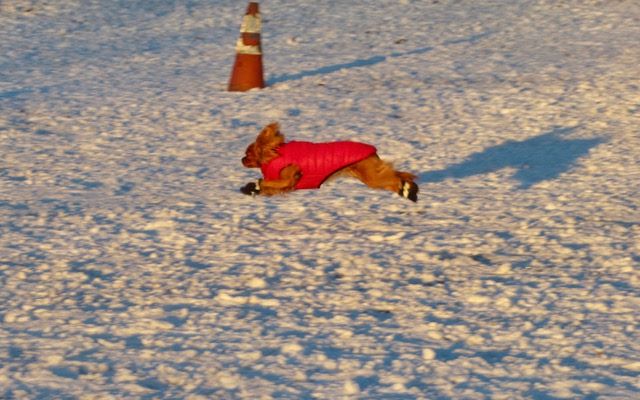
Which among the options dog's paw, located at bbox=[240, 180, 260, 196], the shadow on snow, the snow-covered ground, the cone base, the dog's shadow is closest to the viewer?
the snow-covered ground

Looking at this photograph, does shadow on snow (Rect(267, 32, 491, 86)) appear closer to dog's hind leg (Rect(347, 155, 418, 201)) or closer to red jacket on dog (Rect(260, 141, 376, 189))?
dog's hind leg (Rect(347, 155, 418, 201))

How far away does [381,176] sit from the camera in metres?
6.99

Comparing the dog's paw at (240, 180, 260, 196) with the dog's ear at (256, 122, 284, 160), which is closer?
the dog's ear at (256, 122, 284, 160)

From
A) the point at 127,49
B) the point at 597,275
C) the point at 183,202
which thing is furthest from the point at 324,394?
the point at 127,49

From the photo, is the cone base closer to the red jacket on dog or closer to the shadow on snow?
the shadow on snow

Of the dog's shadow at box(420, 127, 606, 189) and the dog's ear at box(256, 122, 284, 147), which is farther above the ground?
the dog's ear at box(256, 122, 284, 147)

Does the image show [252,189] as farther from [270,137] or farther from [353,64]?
[353,64]

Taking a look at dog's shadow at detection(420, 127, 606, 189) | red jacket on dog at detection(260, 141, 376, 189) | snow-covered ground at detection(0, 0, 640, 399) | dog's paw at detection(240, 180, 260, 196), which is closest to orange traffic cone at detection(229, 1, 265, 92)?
snow-covered ground at detection(0, 0, 640, 399)

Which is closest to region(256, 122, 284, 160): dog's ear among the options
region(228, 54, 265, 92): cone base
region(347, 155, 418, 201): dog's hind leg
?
region(347, 155, 418, 201): dog's hind leg

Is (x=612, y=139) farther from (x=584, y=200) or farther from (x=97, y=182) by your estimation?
(x=97, y=182)

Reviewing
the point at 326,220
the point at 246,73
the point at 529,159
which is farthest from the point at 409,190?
the point at 246,73

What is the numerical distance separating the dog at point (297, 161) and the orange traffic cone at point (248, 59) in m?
3.98

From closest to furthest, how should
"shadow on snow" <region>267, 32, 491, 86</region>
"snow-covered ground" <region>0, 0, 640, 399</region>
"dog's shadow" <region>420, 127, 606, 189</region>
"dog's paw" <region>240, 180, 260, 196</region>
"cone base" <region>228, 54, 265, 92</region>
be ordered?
"snow-covered ground" <region>0, 0, 640, 399</region> → "dog's paw" <region>240, 180, 260, 196</region> → "dog's shadow" <region>420, 127, 606, 189</region> → "cone base" <region>228, 54, 265, 92</region> → "shadow on snow" <region>267, 32, 491, 86</region>

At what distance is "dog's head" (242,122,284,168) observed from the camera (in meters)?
6.75
